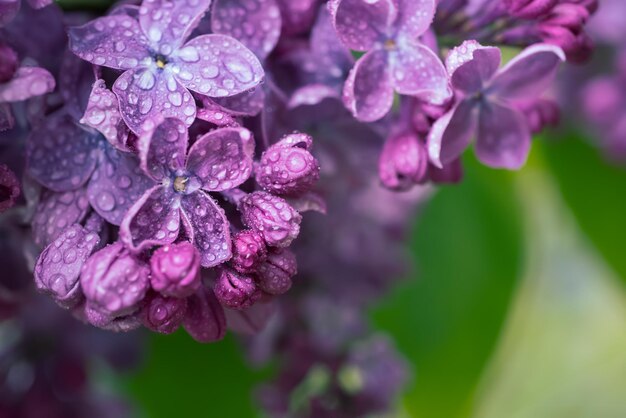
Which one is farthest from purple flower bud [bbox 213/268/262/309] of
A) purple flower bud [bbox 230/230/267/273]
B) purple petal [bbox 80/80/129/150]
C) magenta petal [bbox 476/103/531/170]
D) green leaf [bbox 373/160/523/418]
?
green leaf [bbox 373/160/523/418]

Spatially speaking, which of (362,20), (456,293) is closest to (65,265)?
(362,20)

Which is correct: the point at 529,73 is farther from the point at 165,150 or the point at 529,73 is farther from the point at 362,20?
the point at 165,150

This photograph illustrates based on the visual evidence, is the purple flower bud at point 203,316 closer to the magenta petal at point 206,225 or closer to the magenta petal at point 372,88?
the magenta petal at point 206,225

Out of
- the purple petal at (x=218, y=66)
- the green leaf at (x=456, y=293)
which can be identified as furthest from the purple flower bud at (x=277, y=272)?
the green leaf at (x=456, y=293)

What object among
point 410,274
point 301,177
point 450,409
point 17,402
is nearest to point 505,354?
point 450,409

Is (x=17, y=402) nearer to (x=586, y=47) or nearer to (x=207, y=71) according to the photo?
(x=207, y=71)
